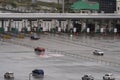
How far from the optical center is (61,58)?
209ft

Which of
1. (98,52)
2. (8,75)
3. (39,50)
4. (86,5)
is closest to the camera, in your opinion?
(8,75)

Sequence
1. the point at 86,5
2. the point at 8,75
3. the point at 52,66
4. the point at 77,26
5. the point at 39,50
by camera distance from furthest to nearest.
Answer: the point at 86,5, the point at 77,26, the point at 39,50, the point at 52,66, the point at 8,75

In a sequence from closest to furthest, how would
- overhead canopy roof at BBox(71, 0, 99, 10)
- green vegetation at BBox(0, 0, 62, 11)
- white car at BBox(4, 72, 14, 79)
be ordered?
white car at BBox(4, 72, 14, 79) → overhead canopy roof at BBox(71, 0, 99, 10) → green vegetation at BBox(0, 0, 62, 11)

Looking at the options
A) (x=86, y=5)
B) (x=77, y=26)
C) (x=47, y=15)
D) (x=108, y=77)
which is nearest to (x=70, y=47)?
(x=47, y=15)

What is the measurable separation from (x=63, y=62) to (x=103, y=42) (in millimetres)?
24685

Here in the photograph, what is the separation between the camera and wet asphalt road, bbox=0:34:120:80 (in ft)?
177

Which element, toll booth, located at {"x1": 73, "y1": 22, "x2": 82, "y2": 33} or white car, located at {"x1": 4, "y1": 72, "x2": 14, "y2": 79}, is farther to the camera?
toll booth, located at {"x1": 73, "y1": 22, "x2": 82, "y2": 33}

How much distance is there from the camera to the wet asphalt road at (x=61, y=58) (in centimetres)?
5397

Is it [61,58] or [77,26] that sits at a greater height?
[77,26]

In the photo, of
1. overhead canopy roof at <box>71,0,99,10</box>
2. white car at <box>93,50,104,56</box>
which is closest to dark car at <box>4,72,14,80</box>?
white car at <box>93,50,104,56</box>

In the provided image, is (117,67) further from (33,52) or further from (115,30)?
(115,30)

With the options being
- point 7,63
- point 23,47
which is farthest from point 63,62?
point 23,47

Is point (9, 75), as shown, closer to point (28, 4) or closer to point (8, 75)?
point (8, 75)

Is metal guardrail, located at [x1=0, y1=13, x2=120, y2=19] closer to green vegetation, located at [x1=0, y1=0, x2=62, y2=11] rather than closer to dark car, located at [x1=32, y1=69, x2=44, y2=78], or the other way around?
green vegetation, located at [x1=0, y1=0, x2=62, y2=11]
